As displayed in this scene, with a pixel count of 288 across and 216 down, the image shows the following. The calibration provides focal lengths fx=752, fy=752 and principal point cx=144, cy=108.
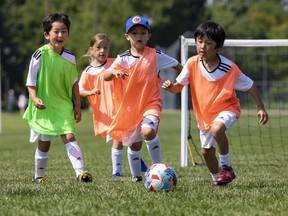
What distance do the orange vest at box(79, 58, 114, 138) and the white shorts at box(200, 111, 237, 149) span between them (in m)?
2.54

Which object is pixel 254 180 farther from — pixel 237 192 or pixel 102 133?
pixel 102 133

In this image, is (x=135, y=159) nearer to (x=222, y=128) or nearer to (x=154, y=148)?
(x=154, y=148)

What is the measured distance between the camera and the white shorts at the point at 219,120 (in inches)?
276

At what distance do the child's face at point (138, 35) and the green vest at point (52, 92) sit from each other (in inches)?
30.0

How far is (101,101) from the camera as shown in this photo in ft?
31.9

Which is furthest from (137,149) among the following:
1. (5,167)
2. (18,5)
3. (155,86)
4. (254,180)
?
(18,5)

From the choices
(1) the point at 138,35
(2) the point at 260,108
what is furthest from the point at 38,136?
(2) the point at 260,108

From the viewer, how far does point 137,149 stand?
8.41m

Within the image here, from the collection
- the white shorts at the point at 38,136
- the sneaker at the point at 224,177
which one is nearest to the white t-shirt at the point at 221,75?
the sneaker at the point at 224,177

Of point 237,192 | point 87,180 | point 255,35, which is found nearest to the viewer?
point 237,192

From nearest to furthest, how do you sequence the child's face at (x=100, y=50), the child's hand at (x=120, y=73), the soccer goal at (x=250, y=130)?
the child's hand at (x=120, y=73)
the child's face at (x=100, y=50)
the soccer goal at (x=250, y=130)

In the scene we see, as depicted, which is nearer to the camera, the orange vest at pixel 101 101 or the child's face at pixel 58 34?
the child's face at pixel 58 34

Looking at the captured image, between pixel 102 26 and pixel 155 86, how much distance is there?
52892mm

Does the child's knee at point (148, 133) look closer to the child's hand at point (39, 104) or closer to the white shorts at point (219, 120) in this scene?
the white shorts at point (219, 120)
